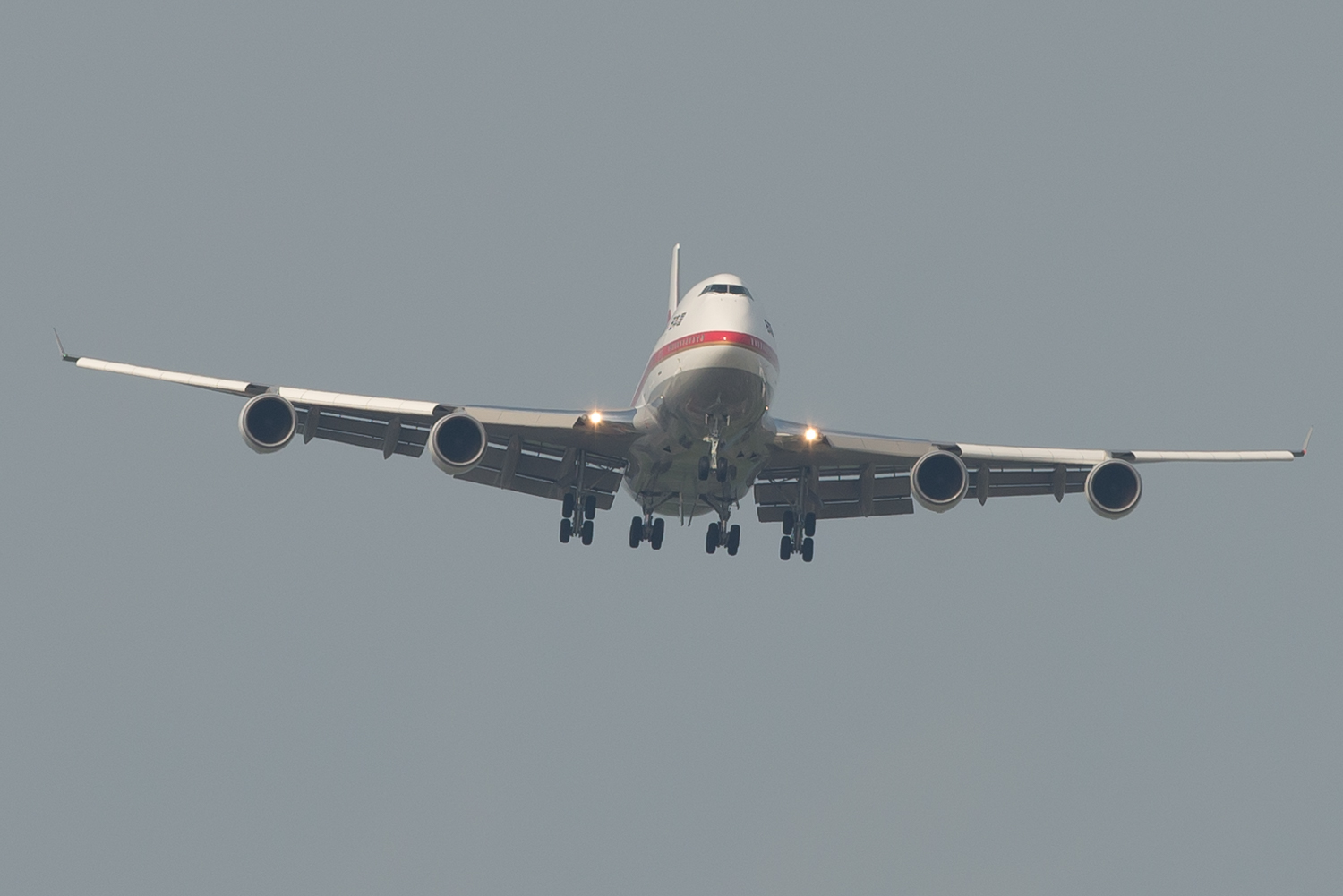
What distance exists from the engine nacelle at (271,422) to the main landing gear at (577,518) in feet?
26.2

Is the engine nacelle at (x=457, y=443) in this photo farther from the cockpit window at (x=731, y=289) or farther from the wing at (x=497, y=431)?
the cockpit window at (x=731, y=289)

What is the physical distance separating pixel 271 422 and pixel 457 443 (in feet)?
12.2

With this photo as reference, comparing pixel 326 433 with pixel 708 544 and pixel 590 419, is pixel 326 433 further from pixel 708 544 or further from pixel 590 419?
pixel 708 544

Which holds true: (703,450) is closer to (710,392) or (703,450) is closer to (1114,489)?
(710,392)

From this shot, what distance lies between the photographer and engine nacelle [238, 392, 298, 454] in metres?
34.9

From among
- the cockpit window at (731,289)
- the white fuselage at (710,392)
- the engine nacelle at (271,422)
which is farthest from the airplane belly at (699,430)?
the engine nacelle at (271,422)

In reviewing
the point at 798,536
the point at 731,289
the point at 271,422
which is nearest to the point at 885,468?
the point at 798,536

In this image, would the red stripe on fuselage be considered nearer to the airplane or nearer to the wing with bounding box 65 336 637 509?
the airplane

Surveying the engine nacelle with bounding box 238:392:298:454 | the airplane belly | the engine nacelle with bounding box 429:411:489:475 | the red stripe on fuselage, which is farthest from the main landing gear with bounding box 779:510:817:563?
the engine nacelle with bounding box 238:392:298:454

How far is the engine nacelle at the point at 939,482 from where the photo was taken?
36719mm

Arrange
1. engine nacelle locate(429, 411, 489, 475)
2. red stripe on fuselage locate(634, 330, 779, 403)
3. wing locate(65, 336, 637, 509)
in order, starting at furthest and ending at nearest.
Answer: wing locate(65, 336, 637, 509) < engine nacelle locate(429, 411, 489, 475) < red stripe on fuselage locate(634, 330, 779, 403)

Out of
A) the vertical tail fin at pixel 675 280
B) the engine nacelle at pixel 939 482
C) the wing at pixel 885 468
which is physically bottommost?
the engine nacelle at pixel 939 482

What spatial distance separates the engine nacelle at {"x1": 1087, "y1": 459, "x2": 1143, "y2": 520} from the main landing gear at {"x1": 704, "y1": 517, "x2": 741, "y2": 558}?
8.68 meters

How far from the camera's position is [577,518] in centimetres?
4091
